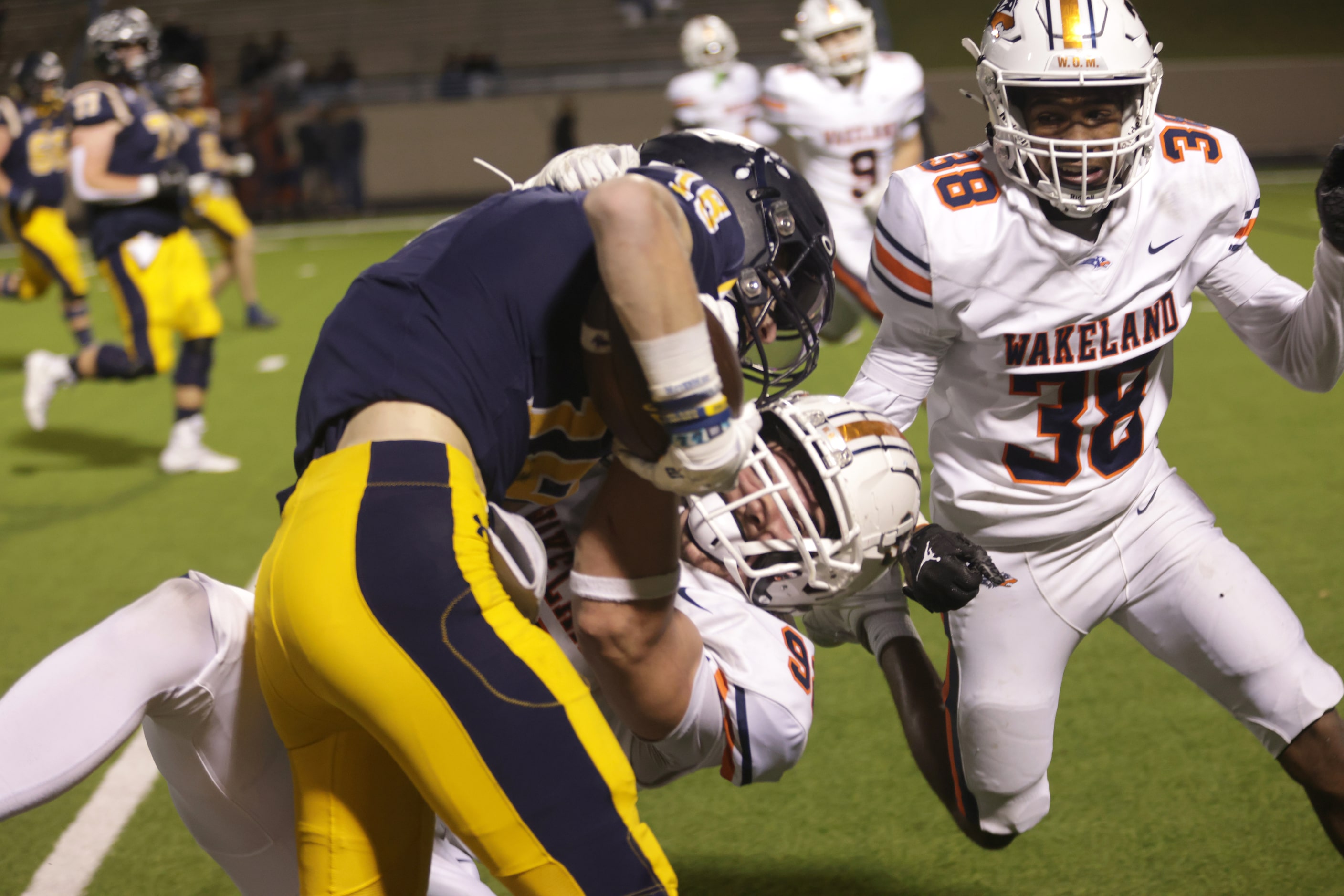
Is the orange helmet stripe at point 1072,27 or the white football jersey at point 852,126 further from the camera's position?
the white football jersey at point 852,126

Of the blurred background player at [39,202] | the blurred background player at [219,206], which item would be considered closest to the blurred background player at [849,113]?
the blurred background player at [219,206]

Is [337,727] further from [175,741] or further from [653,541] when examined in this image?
[653,541]

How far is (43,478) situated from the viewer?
6289mm

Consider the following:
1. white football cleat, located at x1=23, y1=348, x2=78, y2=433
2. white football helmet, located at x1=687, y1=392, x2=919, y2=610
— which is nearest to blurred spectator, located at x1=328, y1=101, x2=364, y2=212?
white football cleat, located at x1=23, y1=348, x2=78, y2=433

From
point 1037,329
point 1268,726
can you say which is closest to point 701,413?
point 1037,329

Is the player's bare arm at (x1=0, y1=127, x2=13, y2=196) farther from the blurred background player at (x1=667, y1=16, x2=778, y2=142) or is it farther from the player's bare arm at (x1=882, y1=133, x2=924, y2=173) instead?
the player's bare arm at (x1=882, y1=133, x2=924, y2=173)

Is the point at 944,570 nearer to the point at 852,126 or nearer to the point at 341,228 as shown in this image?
the point at 852,126

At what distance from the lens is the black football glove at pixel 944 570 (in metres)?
2.08

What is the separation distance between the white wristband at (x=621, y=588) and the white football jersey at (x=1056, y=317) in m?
0.85

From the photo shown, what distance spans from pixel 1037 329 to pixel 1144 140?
1.32 ft

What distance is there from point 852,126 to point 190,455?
374 cm

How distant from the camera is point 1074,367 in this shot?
2479 millimetres

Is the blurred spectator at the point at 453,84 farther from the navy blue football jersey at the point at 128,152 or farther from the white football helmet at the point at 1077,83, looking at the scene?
the white football helmet at the point at 1077,83

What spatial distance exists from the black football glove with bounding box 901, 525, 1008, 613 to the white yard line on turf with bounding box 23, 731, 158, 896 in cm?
187
